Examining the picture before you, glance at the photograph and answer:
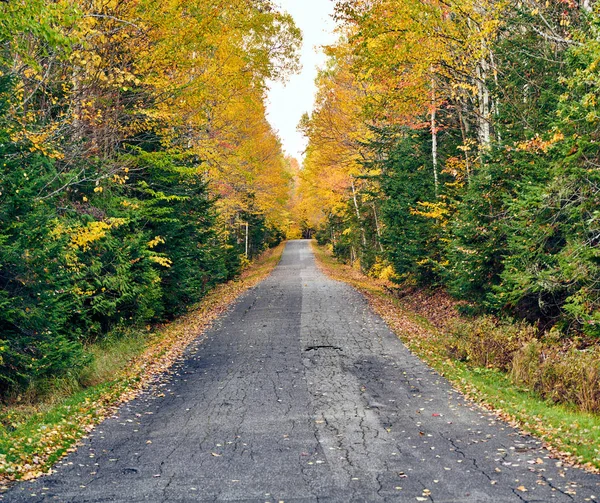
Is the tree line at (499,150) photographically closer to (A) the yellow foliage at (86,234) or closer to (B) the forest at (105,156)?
(B) the forest at (105,156)

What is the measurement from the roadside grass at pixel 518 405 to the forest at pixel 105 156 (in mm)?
7051

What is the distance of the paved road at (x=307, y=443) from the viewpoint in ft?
18.8

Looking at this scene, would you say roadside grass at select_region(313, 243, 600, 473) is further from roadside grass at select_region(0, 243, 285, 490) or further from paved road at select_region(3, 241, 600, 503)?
roadside grass at select_region(0, 243, 285, 490)

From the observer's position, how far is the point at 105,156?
14859mm

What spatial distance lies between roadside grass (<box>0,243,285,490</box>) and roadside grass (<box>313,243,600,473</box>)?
5796 millimetres

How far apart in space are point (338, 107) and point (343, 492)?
88.9 ft

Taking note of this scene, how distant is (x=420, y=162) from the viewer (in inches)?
870

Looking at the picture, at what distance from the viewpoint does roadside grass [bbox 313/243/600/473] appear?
663 cm

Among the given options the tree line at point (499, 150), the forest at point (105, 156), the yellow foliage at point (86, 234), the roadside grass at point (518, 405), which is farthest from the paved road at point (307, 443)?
the yellow foliage at point (86, 234)

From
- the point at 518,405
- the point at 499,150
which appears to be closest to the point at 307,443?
the point at 518,405

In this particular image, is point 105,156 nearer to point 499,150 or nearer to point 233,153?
point 499,150

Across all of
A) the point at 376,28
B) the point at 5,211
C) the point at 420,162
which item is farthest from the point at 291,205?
the point at 5,211

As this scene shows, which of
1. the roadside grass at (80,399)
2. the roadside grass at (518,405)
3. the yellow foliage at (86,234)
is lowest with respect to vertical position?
the roadside grass at (80,399)

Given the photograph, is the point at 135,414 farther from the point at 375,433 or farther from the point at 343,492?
the point at 343,492
